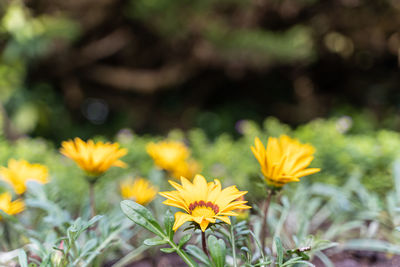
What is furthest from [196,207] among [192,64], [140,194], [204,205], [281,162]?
[192,64]

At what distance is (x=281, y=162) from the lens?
0.62 m

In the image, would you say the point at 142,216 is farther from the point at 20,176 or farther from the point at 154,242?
the point at 20,176

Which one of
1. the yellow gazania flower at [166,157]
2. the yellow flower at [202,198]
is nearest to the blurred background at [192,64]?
the yellow gazania flower at [166,157]

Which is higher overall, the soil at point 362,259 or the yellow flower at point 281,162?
the yellow flower at point 281,162

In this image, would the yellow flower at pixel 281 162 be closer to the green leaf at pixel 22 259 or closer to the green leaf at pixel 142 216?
the green leaf at pixel 142 216

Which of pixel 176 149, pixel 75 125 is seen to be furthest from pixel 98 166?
pixel 75 125

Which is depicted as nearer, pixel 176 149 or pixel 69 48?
pixel 176 149

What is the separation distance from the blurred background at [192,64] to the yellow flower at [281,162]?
220 centimetres

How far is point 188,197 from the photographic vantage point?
1.86ft

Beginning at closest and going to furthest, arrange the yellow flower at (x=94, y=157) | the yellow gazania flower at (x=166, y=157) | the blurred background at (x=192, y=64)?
the yellow flower at (x=94, y=157)
the yellow gazania flower at (x=166, y=157)
the blurred background at (x=192, y=64)

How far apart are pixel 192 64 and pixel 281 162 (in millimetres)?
3476

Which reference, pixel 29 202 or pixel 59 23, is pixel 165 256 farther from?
pixel 59 23

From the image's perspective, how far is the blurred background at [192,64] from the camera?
2.85 m

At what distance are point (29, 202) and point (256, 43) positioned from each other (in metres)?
2.48
